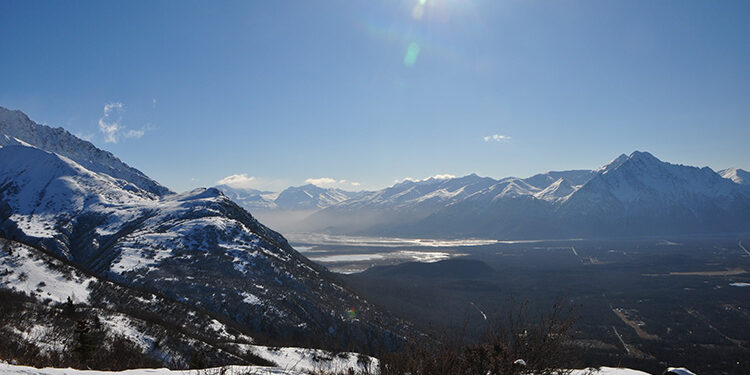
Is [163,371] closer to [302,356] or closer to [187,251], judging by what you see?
[302,356]

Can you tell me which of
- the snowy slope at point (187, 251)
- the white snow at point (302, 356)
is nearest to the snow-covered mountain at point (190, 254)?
the snowy slope at point (187, 251)

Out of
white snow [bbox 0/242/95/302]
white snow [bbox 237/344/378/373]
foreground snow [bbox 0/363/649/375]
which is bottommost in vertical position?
white snow [bbox 237/344/378/373]

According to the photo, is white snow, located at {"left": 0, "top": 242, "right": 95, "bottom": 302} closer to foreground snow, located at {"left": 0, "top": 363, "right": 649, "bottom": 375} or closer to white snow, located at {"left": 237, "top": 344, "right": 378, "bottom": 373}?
white snow, located at {"left": 237, "top": 344, "right": 378, "bottom": 373}

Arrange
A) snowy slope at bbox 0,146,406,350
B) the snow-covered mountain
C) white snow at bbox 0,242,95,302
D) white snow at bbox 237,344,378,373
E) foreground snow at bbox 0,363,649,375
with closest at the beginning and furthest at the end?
foreground snow at bbox 0,363,649,375, white snow at bbox 237,344,378,373, white snow at bbox 0,242,95,302, the snow-covered mountain, snowy slope at bbox 0,146,406,350

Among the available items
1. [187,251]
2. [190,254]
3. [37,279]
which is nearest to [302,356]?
[37,279]

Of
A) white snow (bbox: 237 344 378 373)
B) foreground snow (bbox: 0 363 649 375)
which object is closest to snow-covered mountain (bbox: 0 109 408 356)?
white snow (bbox: 237 344 378 373)

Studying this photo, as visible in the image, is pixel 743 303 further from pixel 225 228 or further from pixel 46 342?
pixel 46 342

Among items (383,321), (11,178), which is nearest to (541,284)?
(383,321)

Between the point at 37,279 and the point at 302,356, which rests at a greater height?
the point at 37,279
